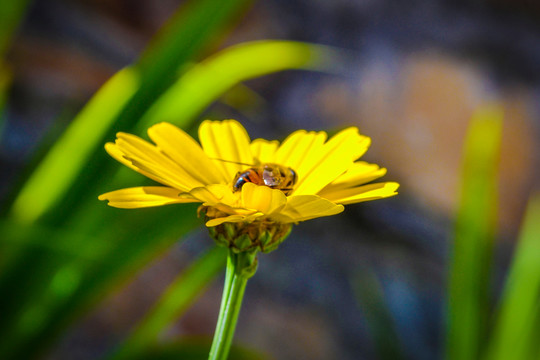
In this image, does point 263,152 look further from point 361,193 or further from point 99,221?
point 99,221

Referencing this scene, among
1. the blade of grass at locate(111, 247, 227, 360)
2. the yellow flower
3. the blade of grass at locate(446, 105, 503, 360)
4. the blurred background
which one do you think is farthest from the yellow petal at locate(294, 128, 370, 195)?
the blurred background

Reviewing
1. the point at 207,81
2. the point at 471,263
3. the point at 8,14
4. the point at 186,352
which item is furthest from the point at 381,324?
the point at 8,14

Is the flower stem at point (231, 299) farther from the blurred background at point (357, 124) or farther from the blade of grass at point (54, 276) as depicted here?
the blurred background at point (357, 124)

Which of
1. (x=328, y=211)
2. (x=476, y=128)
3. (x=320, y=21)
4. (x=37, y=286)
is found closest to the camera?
(x=328, y=211)

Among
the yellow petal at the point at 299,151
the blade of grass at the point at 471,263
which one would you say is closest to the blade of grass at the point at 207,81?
the blade of grass at the point at 471,263

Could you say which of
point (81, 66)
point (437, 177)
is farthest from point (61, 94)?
point (437, 177)

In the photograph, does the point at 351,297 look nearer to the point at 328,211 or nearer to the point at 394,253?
the point at 394,253

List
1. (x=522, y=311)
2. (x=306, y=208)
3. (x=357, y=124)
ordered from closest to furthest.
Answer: (x=306, y=208), (x=522, y=311), (x=357, y=124)
